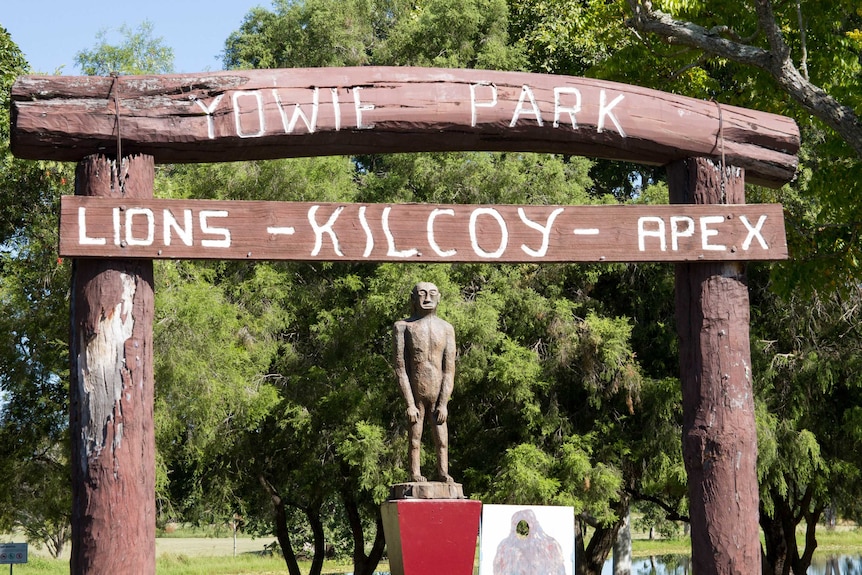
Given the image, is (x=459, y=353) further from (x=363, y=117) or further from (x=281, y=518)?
(x=363, y=117)

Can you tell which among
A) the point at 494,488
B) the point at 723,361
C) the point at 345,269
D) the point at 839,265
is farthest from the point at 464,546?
the point at 345,269

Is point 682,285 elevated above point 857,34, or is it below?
below

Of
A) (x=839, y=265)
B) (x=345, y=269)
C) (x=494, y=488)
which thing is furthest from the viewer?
(x=345, y=269)

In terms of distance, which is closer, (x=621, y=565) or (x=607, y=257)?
(x=607, y=257)

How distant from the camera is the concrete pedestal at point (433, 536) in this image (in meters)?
7.02

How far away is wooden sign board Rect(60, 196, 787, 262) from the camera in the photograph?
223 inches

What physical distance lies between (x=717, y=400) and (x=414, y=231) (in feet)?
6.51

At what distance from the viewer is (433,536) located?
280 inches

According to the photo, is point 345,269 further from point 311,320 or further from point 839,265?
point 839,265

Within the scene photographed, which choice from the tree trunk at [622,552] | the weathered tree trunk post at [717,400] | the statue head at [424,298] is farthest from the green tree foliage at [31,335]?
the weathered tree trunk post at [717,400]

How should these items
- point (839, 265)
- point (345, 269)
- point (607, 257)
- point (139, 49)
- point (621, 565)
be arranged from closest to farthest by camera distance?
point (607, 257) < point (839, 265) < point (139, 49) < point (345, 269) < point (621, 565)

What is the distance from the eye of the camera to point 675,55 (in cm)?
1254

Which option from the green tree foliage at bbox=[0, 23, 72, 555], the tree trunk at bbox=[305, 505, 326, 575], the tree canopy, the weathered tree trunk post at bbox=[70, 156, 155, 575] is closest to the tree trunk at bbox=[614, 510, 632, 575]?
the tree canopy

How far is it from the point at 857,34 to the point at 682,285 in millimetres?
7553
